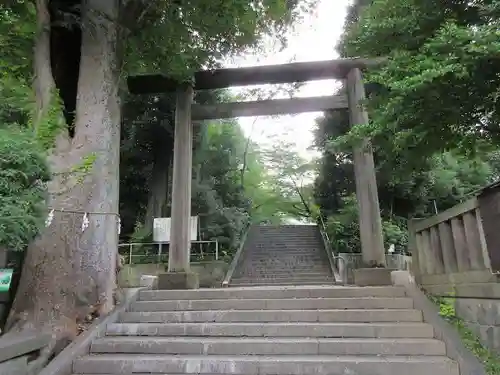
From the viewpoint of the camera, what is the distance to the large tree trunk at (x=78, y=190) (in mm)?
Answer: 4445

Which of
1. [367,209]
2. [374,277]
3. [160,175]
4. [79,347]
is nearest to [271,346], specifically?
[79,347]

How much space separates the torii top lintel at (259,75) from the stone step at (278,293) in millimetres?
4506

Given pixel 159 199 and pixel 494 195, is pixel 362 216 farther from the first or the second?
pixel 159 199

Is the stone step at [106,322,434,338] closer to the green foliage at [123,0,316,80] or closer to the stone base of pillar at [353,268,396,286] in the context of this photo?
the stone base of pillar at [353,268,396,286]

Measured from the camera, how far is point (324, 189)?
603 inches

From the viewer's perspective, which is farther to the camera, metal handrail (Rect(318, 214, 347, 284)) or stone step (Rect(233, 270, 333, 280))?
stone step (Rect(233, 270, 333, 280))

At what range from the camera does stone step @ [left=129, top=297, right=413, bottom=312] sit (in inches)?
201

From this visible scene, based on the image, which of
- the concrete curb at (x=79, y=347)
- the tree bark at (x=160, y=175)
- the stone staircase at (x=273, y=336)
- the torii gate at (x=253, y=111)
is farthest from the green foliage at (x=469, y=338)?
the tree bark at (x=160, y=175)

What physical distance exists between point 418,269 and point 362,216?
1864 mm

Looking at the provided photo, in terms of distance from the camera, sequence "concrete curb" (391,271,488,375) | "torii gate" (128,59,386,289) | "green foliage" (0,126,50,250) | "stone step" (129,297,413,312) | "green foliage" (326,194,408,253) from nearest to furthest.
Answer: "green foliage" (0,126,50,250)
"concrete curb" (391,271,488,375)
"stone step" (129,297,413,312)
"torii gate" (128,59,386,289)
"green foliage" (326,194,408,253)

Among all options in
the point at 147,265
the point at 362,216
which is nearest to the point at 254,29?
the point at 362,216

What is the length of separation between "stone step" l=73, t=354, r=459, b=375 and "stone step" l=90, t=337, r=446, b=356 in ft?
0.37

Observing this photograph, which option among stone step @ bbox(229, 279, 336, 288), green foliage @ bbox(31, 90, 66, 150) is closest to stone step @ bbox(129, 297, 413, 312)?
green foliage @ bbox(31, 90, 66, 150)

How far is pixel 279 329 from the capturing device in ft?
15.3
